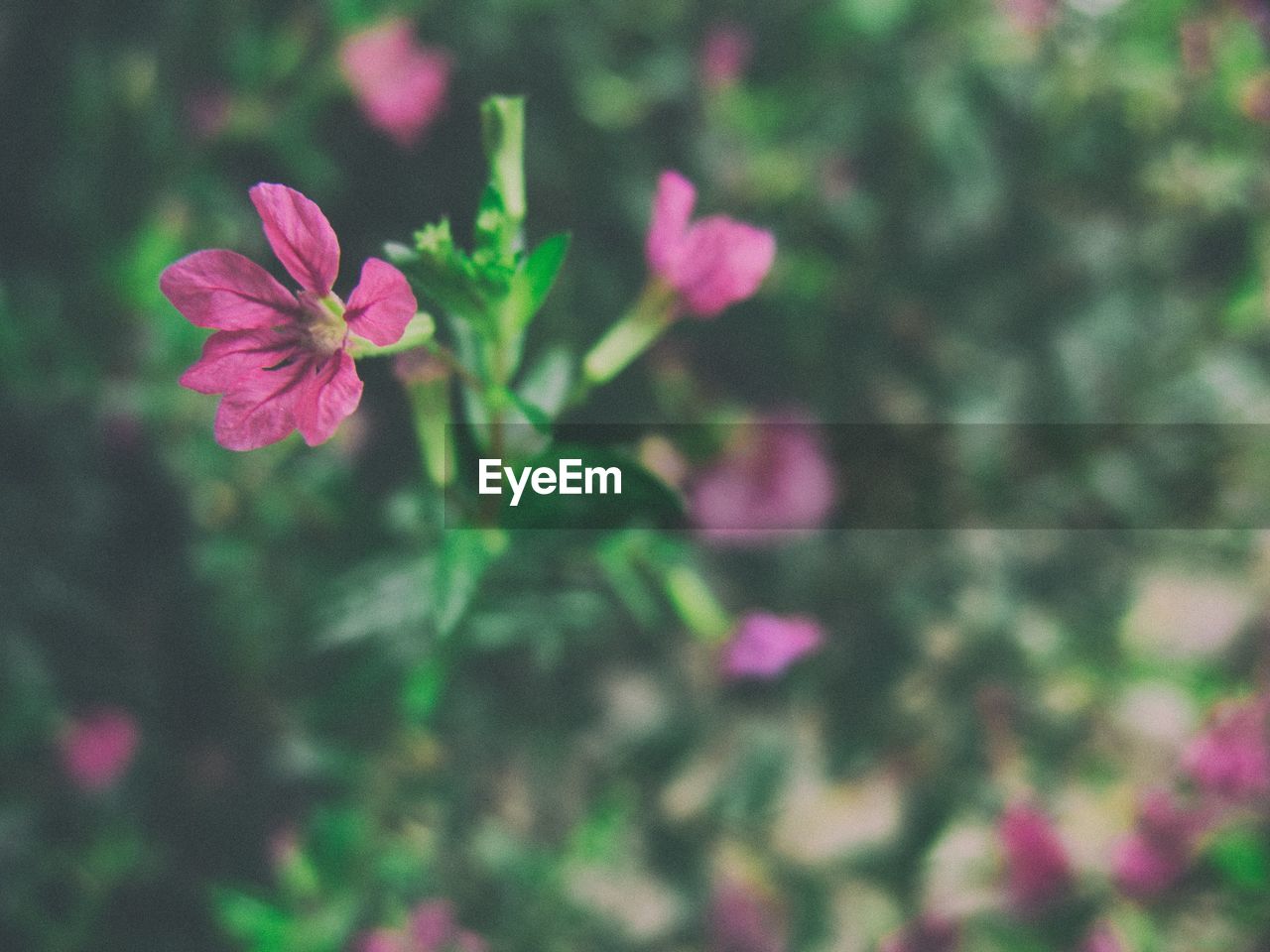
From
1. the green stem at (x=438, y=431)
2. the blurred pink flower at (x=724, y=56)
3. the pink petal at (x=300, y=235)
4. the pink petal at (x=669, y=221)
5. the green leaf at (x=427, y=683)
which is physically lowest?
the green leaf at (x=427, y=683)

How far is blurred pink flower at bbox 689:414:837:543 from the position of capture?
1168 millimetres

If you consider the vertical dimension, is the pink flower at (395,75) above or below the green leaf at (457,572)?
above

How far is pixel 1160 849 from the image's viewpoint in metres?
1.09

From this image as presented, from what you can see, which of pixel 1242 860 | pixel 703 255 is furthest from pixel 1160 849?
pixel 703 255

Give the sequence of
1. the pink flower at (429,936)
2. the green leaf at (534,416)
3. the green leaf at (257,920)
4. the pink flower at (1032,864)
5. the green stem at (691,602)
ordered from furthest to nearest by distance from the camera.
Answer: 1. the pink flower at (1032,864)
2. the pink flower at (429,936)
3. the green leaf at (257,920)
4. the green stem at (691,602)
5. the green leaf at (534,416)

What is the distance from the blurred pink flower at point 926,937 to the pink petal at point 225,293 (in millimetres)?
1147

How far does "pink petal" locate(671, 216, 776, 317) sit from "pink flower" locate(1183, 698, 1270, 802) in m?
0.94

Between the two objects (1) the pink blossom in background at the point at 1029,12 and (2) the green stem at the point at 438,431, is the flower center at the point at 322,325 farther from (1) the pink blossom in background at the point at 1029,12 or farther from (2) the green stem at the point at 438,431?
(1) the pink blossom in background at the point at 1029,12

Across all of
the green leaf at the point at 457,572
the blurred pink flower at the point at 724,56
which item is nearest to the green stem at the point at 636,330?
the green leaf at the point at 457,572

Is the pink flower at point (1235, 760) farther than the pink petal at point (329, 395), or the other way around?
the pink flower at point (1235, 760)

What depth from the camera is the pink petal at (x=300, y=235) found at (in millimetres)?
314

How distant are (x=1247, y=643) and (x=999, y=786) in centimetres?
48

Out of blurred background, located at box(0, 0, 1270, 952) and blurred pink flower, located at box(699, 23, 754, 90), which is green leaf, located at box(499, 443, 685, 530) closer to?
blurred background, located at box(0, 0, 1270, 952)
